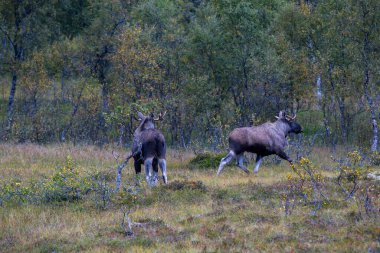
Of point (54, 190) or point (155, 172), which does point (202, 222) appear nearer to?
point (54, 190)

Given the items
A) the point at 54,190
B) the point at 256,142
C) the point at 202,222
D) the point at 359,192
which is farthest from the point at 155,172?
the point at 359,192

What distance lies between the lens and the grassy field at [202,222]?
1063 centimetres

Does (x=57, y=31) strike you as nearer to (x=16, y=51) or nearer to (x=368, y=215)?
(x=16, y=51)

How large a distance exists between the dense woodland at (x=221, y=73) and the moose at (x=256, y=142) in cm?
501

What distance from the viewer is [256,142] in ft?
66.6

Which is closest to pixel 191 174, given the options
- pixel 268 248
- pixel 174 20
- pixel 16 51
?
pixel 268 248

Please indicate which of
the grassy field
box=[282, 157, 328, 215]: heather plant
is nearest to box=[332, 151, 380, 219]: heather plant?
the grassy field

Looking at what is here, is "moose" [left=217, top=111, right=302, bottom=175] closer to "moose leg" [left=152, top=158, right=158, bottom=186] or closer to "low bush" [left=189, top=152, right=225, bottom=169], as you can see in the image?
"low bush" [left=189, top=152, right=225, bottom=169]

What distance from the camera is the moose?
65.3 ft

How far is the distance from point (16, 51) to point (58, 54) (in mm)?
3398

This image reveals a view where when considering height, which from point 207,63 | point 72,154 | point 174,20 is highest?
point 174,20

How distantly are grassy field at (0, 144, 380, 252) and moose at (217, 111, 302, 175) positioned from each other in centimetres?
188

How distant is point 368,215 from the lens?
1170cm

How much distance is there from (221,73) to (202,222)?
2141cm
